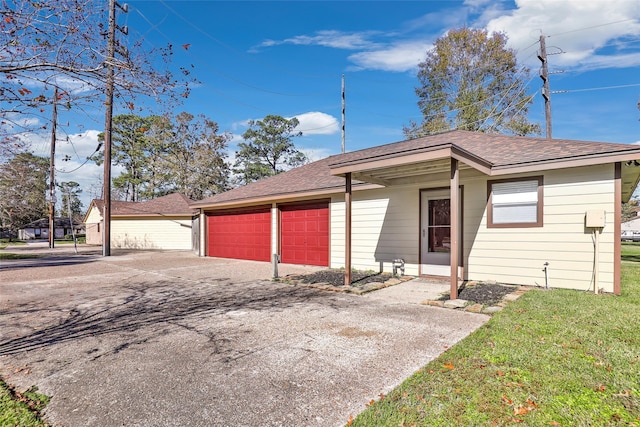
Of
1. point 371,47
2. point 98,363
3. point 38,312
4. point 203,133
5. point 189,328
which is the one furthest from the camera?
point 203,133

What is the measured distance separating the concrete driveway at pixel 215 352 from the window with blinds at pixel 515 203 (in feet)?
9.09

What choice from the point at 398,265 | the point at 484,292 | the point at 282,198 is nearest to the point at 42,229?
the point at 282,198

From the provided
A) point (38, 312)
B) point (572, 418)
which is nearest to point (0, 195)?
point (38, 312)

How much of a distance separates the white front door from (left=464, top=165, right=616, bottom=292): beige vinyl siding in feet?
1.97

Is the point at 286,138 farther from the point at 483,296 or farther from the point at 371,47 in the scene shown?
the point at 483,296

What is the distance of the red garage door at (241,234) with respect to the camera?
40.5 ft

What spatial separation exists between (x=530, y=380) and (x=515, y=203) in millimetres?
4939

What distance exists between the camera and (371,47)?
1505cm

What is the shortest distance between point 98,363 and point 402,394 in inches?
113

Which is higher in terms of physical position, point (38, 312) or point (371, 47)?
point (371, 47)

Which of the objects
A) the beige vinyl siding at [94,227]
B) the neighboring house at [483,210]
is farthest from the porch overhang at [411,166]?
the beige vinyl siding at [94,227]

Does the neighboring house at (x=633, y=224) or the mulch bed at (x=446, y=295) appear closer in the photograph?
the mulch bed at (x=446, y=295)

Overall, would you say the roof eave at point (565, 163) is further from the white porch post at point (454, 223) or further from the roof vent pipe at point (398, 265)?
the roof vent pipe at point (398, 265)

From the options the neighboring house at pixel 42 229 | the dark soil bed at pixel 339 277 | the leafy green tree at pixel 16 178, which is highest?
the leafy green tree at pixel 16 178
